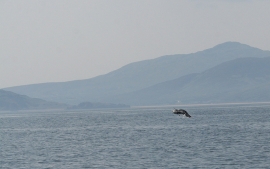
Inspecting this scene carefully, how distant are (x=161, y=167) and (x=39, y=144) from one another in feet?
123

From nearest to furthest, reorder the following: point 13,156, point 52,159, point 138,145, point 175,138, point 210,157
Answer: point 210,157 < point 52,159 < point 13,156 < point 138,145 < point 175,138

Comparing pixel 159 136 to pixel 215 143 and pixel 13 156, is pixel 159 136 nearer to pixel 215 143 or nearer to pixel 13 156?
pixel 215 143

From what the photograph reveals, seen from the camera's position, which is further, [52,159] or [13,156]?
[13,156]

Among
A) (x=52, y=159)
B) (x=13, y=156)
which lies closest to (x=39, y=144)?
(x=13, y=156)

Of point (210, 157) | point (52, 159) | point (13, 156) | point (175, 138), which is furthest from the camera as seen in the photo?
point (175, 138)

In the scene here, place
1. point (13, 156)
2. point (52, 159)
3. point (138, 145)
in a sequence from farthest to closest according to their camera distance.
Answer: point (138, 145) < point (13, 156) < point (52, 159)

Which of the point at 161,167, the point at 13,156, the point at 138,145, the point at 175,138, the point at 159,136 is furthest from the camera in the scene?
the point at 159,136

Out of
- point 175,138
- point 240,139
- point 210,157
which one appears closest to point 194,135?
point 175,138

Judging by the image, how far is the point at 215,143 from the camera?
265 feet

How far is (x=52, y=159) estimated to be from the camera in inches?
2771

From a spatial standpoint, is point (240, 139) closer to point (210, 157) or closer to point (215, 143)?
point (215, 143)

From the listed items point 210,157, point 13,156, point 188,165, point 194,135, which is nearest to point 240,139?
point 194,135

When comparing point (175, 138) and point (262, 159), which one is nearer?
point (262, 159)

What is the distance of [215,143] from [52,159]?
76.9 ft
